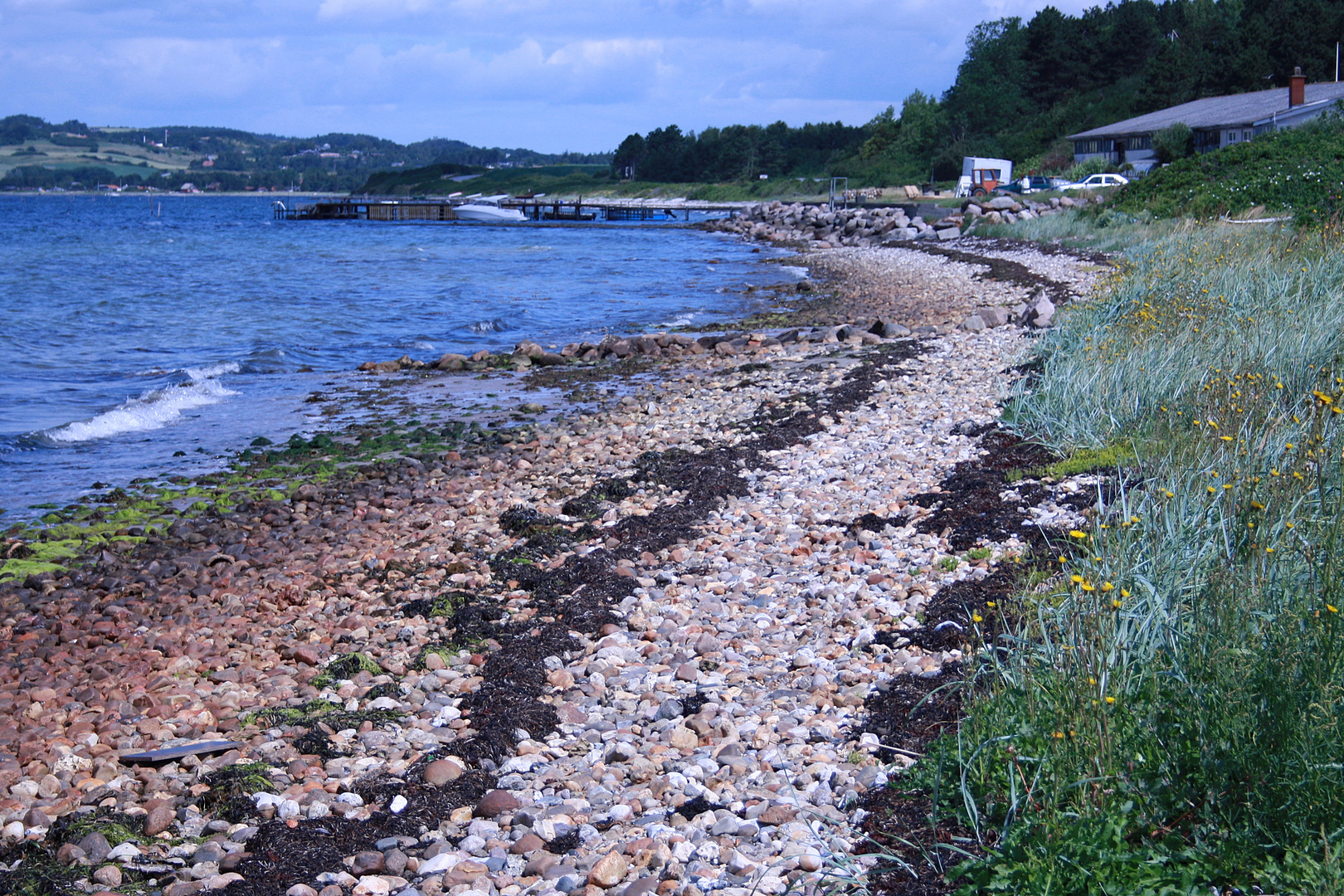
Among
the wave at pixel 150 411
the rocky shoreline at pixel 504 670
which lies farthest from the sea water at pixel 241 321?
the rocky shoreline at pixel 504 670

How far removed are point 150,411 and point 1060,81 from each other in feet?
317

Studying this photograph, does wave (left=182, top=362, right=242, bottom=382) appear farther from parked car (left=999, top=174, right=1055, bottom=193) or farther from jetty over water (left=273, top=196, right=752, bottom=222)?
jetty over water (left=273, top=196, right=752, bottom=222)

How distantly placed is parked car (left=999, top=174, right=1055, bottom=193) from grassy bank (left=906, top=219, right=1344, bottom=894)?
2253 inches

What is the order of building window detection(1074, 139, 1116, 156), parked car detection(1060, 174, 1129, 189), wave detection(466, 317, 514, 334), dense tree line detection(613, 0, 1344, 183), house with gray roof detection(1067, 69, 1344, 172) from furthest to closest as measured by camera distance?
building window detection(1074, 139, 1116, 156) < dense tree line detection(613, 0, 1344, 183) < parked car detection(1060, 174, 1129, 189) < house with gray roof detection(1067, 69, 1344, 172) < wave detection(466, 317, 514, 334)

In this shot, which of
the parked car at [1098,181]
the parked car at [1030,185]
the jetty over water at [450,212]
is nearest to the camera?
the parked car at [1098,181]

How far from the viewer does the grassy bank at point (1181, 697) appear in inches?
123

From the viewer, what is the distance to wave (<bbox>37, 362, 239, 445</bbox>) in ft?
45.2

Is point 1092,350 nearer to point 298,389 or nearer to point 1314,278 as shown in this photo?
point 1314,278

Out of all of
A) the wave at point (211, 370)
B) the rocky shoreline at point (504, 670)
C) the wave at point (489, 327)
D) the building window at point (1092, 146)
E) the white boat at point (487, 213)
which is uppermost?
the building window at point (1092, 146)

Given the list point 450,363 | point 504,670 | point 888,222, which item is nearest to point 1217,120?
point 888,222

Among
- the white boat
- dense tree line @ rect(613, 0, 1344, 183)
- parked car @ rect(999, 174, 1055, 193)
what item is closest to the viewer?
parked car @ rect(999, 174, 1055, 193)

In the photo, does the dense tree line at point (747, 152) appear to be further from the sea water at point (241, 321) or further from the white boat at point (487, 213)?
the sea water at point (241, 321)

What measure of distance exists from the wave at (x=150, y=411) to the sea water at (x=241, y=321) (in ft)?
0.12

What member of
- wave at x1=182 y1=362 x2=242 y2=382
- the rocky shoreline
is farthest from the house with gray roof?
the rocky shoreline
